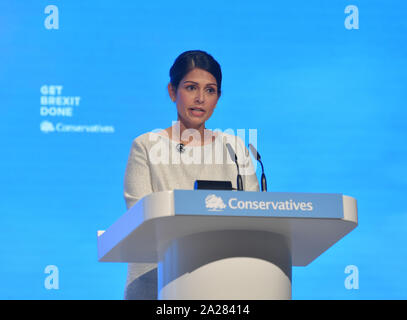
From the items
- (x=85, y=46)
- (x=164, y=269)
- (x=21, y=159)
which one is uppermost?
(x=85, y=46)

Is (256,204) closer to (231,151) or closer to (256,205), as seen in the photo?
(256,205)

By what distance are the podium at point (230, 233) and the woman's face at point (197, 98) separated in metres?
1.07

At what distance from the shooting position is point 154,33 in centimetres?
401

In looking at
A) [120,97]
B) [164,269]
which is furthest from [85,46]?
[164,269]

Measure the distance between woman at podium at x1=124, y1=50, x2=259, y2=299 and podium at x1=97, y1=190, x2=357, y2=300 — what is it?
526 mm

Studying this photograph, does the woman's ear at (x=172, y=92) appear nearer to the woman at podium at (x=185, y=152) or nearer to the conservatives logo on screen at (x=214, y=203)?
the woman at podium at (x=185, y=152)

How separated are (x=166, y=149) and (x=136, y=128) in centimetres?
93

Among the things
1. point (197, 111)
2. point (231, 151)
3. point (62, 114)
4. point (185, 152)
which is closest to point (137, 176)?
point (185, 152)

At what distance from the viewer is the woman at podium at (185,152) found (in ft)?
8.74

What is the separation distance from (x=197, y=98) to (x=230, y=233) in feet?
4.07

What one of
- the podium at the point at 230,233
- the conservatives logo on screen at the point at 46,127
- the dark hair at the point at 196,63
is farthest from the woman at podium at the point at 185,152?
the conservatives logo on screen at the point at 46,127

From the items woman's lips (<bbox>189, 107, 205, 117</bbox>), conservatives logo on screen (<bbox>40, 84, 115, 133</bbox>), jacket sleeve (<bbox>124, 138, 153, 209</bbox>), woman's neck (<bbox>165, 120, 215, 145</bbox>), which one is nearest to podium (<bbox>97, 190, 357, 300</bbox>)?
jacket sleeve (<bbox>124, 138, 153, 209</bbox>)

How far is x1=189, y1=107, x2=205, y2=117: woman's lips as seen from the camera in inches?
124
